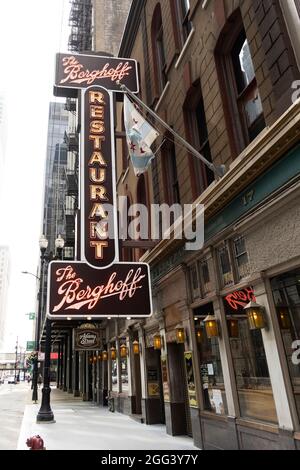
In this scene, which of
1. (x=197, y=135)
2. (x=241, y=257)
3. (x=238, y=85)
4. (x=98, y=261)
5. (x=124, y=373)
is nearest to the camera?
(x=241, y=257)

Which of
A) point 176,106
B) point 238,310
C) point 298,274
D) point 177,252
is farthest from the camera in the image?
point 176,106

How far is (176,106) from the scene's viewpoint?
1259 cm

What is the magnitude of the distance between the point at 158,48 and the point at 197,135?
247 inches

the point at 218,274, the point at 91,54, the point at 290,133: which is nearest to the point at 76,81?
the point at 91,54

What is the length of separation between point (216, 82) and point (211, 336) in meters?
6.27

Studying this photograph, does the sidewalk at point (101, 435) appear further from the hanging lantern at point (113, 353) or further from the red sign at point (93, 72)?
the red sign at point (93, 72)

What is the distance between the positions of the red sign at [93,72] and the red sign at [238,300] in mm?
10062

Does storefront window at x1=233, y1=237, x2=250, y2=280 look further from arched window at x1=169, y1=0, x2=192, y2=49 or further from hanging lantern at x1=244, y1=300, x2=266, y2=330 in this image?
arched window at x1=169, y1=0, x2=192, y2=49

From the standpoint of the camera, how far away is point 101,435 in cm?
1242

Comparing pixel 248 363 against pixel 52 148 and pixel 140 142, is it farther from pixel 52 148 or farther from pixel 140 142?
pixel 52 148

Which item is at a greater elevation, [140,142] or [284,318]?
[140,142]

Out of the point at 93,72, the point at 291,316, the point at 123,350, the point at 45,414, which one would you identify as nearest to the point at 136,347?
the point at 123,350

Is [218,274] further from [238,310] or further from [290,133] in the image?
[290,133]

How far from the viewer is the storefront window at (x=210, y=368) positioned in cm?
914
